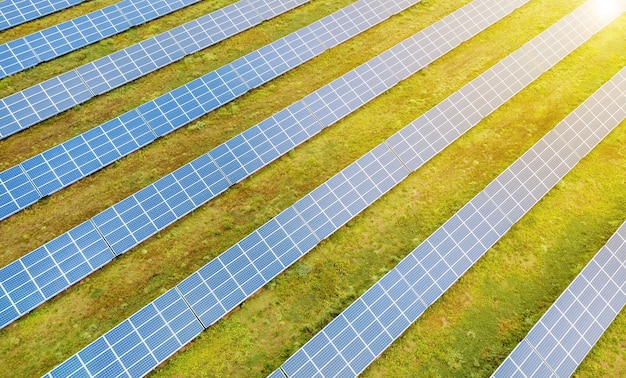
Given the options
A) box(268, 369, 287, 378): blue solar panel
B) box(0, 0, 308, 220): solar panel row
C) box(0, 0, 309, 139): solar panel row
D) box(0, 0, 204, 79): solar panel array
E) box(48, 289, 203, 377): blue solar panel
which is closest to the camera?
box(48, 289, 203, 377): blue solar panel

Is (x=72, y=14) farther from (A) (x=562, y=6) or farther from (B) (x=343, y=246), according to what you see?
(A) (x=562, y=6)

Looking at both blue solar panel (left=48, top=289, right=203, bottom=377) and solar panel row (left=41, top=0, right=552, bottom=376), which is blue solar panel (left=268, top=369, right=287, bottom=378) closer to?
solar panel row (left=41, top=0, right=552, bottom=376)

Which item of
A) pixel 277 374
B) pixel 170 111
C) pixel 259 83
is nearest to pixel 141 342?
pixel 277 374

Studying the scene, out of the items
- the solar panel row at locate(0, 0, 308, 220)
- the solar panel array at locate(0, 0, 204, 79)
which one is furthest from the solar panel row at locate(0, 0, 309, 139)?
the solar panel array at locate(0, 0, 204, 79)

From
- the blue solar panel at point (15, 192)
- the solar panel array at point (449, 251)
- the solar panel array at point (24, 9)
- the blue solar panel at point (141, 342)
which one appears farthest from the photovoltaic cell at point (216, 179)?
the solar panel array at point (24, 9)

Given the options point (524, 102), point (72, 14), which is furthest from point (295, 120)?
point (72, 14)

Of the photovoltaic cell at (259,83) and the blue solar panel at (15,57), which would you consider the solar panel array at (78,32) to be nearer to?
the blue solar panel at (15,57)
